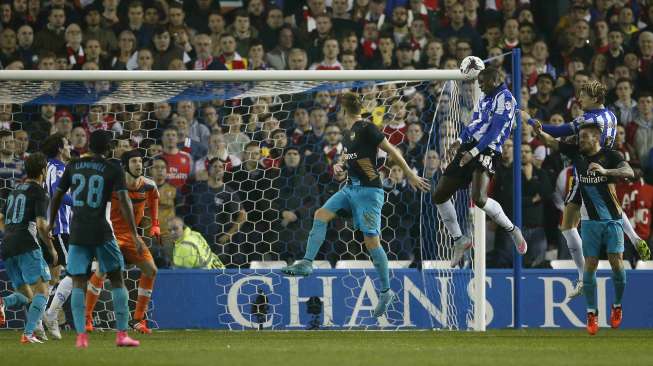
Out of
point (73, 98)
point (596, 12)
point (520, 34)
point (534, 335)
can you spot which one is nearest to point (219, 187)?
point (73, 98)

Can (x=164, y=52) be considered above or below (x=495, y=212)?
above

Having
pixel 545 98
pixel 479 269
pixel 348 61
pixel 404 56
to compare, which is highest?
pixel 404 56

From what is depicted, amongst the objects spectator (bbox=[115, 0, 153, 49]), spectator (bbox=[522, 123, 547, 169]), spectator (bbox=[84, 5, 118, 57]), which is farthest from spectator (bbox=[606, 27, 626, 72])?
spectator (bbox=[84, 5, 118, 57])

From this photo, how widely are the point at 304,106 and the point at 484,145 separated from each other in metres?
4.80

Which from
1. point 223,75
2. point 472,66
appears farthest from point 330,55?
point 472,66

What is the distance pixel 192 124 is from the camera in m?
15.5

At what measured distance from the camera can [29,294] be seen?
12.1 m

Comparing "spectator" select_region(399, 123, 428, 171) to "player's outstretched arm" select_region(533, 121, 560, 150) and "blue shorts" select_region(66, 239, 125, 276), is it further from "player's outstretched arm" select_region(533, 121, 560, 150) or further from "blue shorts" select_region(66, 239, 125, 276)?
"blue shorts" select_region(66, 239, 125, 276)

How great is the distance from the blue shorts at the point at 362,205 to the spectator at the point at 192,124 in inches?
145

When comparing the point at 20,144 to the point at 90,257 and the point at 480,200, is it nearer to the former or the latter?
the point at 90,257

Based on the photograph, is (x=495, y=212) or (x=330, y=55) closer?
(x=495, y=212)

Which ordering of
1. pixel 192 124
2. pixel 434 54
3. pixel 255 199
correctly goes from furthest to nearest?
pixel 434 54 < pixel 192 124 < pixel 255 199

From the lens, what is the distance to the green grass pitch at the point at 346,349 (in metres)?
8.97

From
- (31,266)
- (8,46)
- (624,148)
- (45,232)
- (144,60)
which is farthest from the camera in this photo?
(8,46)
